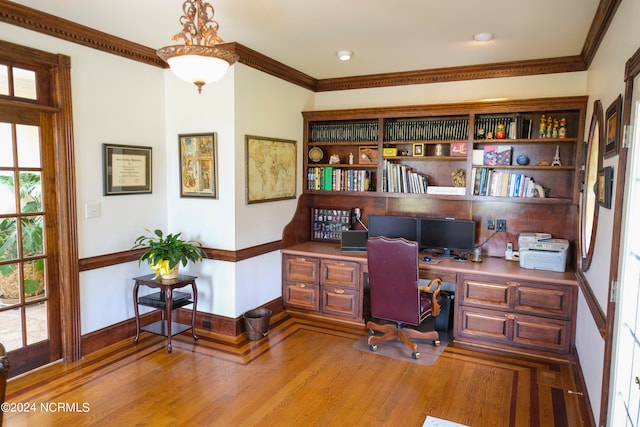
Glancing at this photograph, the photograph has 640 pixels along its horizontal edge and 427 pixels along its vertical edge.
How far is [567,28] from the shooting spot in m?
3.17

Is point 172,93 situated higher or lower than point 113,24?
lower

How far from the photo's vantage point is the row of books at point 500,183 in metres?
4.00

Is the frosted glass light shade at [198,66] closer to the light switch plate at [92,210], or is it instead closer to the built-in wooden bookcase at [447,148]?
the light switch plate at [92,210]

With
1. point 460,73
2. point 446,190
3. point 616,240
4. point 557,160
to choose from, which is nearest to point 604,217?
point 616,240

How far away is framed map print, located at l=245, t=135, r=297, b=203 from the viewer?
13.1ft

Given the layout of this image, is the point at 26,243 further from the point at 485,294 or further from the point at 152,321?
the point at 485,294

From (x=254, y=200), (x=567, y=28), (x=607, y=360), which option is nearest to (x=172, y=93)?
(x=254, y=200)

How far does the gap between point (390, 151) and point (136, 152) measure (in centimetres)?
249

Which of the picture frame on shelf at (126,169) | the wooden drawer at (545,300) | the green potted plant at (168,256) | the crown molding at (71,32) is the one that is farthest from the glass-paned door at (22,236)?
the wooden drawer at (545,300)

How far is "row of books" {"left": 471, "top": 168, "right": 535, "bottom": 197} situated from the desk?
283 cm

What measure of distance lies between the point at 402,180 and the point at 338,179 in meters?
0.72

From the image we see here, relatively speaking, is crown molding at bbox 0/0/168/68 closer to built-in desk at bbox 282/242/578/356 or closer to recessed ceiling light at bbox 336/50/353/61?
recessed ceiling light at bbox 336/50/353/61

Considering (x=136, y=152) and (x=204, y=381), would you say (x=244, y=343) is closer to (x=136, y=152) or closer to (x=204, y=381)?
(x=204, y=381)

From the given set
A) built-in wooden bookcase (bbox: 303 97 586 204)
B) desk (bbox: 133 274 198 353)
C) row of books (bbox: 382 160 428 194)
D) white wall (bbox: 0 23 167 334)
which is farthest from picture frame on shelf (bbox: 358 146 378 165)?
desk (bbox: 133 274 198 353)
